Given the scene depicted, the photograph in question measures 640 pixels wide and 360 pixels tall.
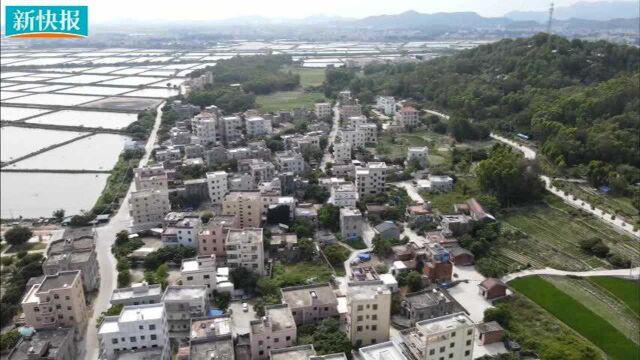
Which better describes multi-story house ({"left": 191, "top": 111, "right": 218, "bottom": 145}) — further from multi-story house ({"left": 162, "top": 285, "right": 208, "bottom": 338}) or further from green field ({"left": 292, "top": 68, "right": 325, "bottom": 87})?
green field ({"left": 292, "top": 68, "right": 325, "bottom": 87})

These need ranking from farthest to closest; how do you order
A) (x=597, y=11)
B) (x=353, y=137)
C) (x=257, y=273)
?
(x=597, y=11) < (x=353, y=137) < (x=257, y=273)

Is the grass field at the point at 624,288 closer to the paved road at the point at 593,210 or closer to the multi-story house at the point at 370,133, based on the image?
the paved road at the point at 593,210

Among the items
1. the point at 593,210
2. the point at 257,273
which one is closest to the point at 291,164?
the point at 257,273

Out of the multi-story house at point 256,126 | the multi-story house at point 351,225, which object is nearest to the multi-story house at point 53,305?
the multi-story house at point 351,225

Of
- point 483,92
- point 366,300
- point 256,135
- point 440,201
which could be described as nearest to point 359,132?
point 256,135

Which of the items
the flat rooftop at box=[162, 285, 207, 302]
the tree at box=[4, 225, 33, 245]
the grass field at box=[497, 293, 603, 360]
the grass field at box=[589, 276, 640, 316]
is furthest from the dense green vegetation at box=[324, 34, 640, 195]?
the tree at box=[4, 225, 33, 245]

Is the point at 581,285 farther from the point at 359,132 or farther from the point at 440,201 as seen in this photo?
the point at 359,132

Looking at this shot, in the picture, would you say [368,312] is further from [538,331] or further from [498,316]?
[538,331]

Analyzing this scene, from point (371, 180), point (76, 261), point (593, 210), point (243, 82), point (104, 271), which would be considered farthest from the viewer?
point (243, 82)
